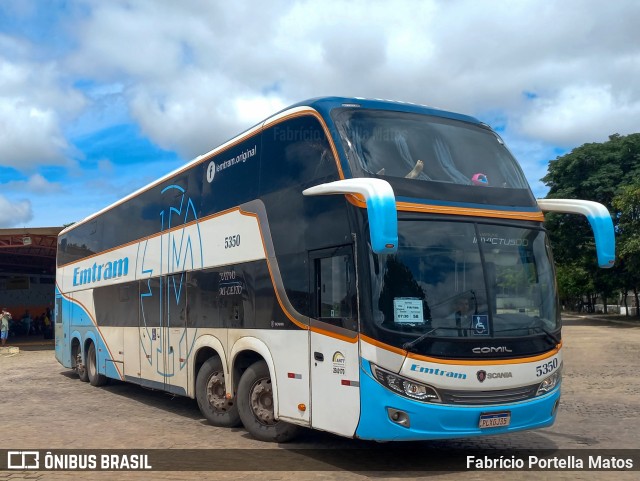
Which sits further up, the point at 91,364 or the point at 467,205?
the point at 467,205

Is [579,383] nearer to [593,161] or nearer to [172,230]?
[172,230]

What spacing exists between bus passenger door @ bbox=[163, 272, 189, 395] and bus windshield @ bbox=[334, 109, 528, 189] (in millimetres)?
4525

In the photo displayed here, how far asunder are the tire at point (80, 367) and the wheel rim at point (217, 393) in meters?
7.70

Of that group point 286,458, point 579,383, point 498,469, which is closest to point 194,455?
point 286,458

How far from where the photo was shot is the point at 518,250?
294 inches

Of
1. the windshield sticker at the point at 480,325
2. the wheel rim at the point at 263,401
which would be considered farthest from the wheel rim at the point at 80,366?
the windshield sticker at the point at 480,325

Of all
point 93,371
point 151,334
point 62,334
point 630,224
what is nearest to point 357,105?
point 151,334

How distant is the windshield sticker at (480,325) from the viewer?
692 centimetres

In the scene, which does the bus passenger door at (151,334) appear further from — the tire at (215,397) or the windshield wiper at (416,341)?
the windshield wiper at (416,341)

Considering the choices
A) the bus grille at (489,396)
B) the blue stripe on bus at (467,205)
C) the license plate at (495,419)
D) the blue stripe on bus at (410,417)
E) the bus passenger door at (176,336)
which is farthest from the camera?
the bus passenger door at (176,336)

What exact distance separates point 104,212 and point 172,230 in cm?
431

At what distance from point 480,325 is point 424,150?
2.11 metres

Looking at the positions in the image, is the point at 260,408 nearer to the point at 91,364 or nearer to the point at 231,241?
the point at 231,241

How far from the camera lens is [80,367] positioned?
17.0 metres
